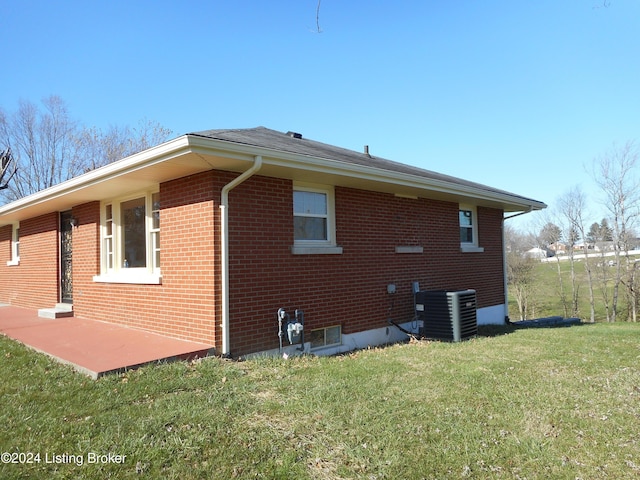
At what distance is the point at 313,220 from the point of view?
24.6ft

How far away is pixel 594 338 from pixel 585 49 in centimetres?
544

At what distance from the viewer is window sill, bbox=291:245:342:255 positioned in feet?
22.9

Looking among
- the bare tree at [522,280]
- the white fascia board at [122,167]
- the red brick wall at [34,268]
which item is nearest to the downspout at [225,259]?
the white fascia board at [122,167]

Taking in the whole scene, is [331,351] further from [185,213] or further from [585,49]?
[585,49]

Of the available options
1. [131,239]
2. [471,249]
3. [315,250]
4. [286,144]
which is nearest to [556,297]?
[471,249]

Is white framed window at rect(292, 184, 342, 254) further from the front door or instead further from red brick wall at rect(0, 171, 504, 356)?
the front door

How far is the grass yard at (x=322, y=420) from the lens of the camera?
3.03 metres

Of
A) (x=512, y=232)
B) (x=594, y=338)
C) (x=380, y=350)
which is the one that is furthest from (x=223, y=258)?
(x=512, y=232)

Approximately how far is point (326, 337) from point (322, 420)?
370 centimetres

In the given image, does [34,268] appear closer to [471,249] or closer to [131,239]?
[131,239]

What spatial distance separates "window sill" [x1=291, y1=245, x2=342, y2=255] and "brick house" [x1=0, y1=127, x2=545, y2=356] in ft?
0.07

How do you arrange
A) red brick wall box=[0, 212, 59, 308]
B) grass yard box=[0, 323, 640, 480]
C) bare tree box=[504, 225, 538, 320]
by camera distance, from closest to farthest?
1. grass yard box=[0, 323, 640, 480]
2. red brick wall box=[0, 212, 59, 308]
3. bare tree box=[504, 225, 538, 320]

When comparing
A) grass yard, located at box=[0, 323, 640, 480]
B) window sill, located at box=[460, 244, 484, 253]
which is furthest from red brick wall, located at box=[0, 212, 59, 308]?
window sill, located at box=[460, 244, 484, 253]

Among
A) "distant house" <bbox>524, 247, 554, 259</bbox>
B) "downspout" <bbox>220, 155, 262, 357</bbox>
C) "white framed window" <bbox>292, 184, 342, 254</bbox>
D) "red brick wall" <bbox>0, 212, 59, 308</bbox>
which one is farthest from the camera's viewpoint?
"distant house" <bbox>524, 247, 554, 259</bbox>
